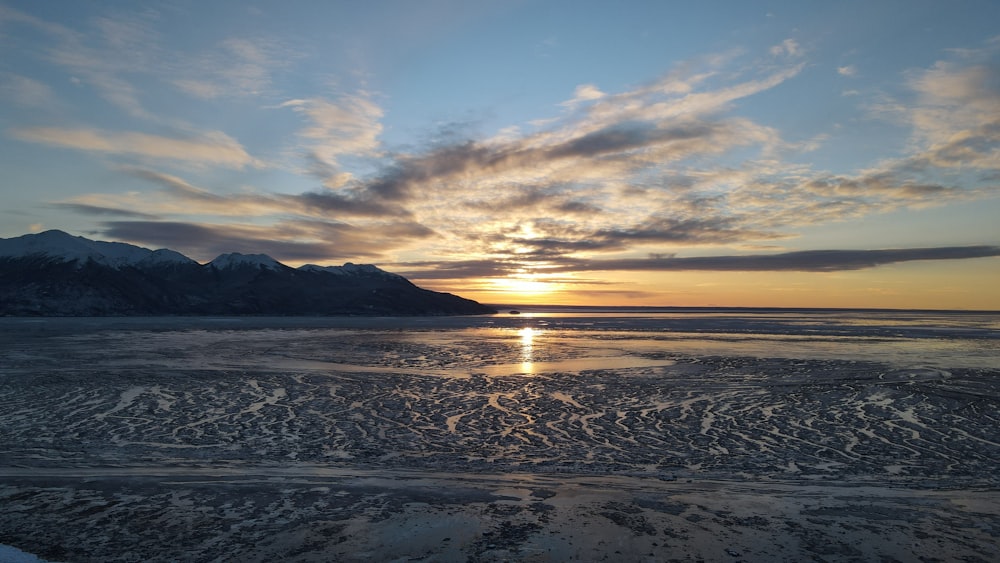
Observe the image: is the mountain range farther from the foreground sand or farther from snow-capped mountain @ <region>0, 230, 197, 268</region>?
the foreground sand

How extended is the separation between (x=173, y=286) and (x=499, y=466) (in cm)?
14573

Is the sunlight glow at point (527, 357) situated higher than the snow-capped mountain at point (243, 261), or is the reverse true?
the snow-capped mountain at point (243, 261)

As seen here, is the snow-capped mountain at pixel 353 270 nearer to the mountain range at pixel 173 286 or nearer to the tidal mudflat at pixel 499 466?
the mountain range at pixel 173 286

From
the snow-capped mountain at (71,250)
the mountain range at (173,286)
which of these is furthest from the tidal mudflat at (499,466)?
the snow-capped mountain at (71,250)

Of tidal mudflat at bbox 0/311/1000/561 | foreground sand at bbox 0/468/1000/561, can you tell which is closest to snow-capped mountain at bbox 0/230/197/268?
tidal mudflat at bbox 0/311/1000/561

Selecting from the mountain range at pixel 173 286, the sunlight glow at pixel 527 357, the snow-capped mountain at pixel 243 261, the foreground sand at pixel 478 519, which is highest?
the snow-capped mountain at pixel 243 261

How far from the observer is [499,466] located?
11.7 metres

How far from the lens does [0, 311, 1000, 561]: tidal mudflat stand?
788 cm

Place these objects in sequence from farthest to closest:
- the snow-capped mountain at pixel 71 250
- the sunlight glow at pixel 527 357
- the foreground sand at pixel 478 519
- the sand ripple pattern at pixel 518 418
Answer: the snow-capped mountain at pixel 71 250, the sunlight glow at pixel 527 357, the sand ripple pattern at pixel 518 418, the foreground sand at pixel 478 519

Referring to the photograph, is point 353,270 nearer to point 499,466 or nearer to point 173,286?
point 173,286

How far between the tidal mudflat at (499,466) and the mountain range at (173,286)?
104m

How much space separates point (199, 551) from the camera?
7.55 meters

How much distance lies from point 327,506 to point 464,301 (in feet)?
532

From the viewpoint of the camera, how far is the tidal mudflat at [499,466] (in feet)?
25.8
